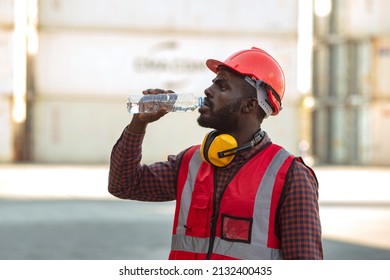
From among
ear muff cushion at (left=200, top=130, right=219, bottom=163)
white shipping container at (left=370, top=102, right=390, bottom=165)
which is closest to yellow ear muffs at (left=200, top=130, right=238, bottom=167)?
ear muff cushion at (left=200, top=130, right=219, bottom=163)

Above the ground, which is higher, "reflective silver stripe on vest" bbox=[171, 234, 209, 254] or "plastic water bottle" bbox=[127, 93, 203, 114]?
"plastic water bottle" bbox=[127, 93, 203, 114]

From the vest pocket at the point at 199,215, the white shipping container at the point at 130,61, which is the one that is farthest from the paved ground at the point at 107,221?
the white shipping container at the point at 130,61

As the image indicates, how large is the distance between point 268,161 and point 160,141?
69.0 ft

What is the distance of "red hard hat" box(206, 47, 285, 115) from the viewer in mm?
2758

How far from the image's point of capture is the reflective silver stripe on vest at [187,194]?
8.85ft

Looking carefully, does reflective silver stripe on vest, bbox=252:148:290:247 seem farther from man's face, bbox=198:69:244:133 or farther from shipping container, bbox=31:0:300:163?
shipping container, bbox=31:0:300:163

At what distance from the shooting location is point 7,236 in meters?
8.91

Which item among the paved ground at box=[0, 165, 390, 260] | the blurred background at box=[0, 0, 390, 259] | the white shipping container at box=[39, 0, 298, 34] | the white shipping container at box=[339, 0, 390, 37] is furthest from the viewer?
the white shipping container at box=[339, 0, 390, 37]

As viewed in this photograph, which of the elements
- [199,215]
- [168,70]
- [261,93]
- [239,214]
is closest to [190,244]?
[199,215]

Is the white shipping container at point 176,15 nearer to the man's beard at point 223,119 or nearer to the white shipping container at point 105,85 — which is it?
the white shipping container at point 105,85

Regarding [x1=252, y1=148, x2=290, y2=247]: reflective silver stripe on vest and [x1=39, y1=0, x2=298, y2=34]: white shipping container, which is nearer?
[x1=252, y1=148, x2=290, y2=247]: reflective silver stripe on vest

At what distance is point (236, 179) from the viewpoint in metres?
2.59

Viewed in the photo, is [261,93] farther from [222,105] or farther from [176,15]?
[176,15]

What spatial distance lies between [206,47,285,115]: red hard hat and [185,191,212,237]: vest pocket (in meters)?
0.41
